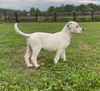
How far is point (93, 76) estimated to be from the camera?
3213 mm

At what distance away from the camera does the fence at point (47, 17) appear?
70.4 feet

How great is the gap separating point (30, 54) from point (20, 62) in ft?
1.25

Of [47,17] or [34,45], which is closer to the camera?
[34,45]

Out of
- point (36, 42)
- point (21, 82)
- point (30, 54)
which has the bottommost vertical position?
point (21, 82)

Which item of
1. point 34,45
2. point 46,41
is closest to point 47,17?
point 46,41

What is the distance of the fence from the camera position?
21.5 m

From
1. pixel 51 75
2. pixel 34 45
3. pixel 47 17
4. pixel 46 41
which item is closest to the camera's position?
pixel 51 75

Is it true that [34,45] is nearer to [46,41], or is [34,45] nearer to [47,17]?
[46,41]

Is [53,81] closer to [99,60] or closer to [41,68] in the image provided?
[41,68]

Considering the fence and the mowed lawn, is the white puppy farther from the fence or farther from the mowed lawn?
the fence

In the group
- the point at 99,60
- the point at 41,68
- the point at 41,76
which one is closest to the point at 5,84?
the point at 41,76

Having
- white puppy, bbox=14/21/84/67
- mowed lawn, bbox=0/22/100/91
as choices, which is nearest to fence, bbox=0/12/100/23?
mowed lawn, bbox=0/22/100/91

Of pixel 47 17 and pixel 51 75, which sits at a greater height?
pixel 47 17

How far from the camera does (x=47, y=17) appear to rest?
22328 millimetres
